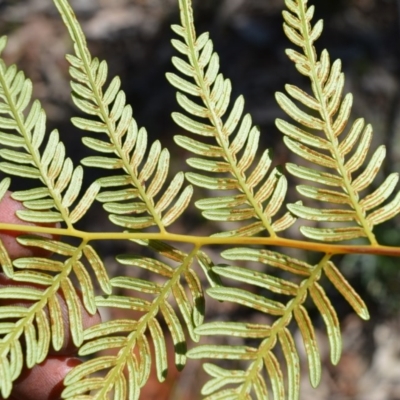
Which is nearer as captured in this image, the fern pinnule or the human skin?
the fern pinnule

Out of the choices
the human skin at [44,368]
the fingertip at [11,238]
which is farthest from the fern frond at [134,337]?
the human skin at [44,368]

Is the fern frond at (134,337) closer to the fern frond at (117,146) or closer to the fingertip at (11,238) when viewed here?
the fern frond at (117,146)

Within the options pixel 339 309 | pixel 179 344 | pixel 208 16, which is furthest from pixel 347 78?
pixel 179 344

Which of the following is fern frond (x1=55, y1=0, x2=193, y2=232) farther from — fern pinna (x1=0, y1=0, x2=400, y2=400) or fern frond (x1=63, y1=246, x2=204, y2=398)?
fern frond (x1=63, y1=246, x2=204, y2=398)

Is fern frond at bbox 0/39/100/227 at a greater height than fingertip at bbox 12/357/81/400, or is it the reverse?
fern frond at bbox 0/39/100/227

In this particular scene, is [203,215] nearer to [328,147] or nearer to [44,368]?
[328,147]

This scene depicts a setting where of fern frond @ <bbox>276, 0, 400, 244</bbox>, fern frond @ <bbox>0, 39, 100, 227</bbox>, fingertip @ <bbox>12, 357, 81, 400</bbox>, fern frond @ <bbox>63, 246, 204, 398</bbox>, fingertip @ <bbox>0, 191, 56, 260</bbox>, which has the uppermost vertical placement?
fern frond @ <bbox>276, 0, 400, 244</bbox>

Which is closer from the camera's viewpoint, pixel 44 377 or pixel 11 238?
pixel 11 238

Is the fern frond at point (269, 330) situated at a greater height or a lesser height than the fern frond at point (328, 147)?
lesser

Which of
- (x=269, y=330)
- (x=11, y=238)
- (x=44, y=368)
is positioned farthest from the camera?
(x=44, y=368)

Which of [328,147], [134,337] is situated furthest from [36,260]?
[328,147]

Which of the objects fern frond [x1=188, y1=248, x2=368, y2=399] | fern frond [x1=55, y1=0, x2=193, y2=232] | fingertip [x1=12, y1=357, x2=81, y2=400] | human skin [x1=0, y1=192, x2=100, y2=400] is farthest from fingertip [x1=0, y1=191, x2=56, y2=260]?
fern frond [x1=188, y1=248, x2=368, y2=399]
